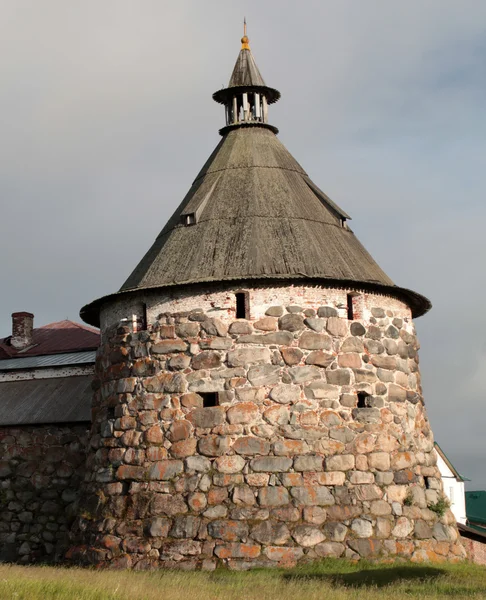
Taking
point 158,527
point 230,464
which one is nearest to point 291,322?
point 230,464

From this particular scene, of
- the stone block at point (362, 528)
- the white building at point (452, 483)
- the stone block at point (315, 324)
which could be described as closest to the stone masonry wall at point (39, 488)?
the stone block at point (315, 324)

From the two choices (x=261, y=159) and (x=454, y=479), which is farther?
(x=454, y=479)

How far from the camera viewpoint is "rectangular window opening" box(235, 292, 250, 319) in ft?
52.0

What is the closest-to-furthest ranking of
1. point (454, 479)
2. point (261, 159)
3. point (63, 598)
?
point (63, 598)
point (261, 159)
point (454, 479)

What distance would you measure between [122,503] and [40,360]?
7.56m

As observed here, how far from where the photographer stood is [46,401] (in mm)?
19859

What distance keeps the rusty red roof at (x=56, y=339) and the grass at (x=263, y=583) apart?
11123 mm

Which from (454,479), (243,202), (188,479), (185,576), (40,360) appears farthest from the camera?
(454,479)

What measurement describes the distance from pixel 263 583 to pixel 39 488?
6.82 metres

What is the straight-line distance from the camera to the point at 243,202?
17688mm

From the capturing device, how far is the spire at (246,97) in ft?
65.6

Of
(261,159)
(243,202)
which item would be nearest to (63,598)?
(243,202)

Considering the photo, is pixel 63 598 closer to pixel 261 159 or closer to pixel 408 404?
pixel 408 404

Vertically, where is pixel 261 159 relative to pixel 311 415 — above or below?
above
